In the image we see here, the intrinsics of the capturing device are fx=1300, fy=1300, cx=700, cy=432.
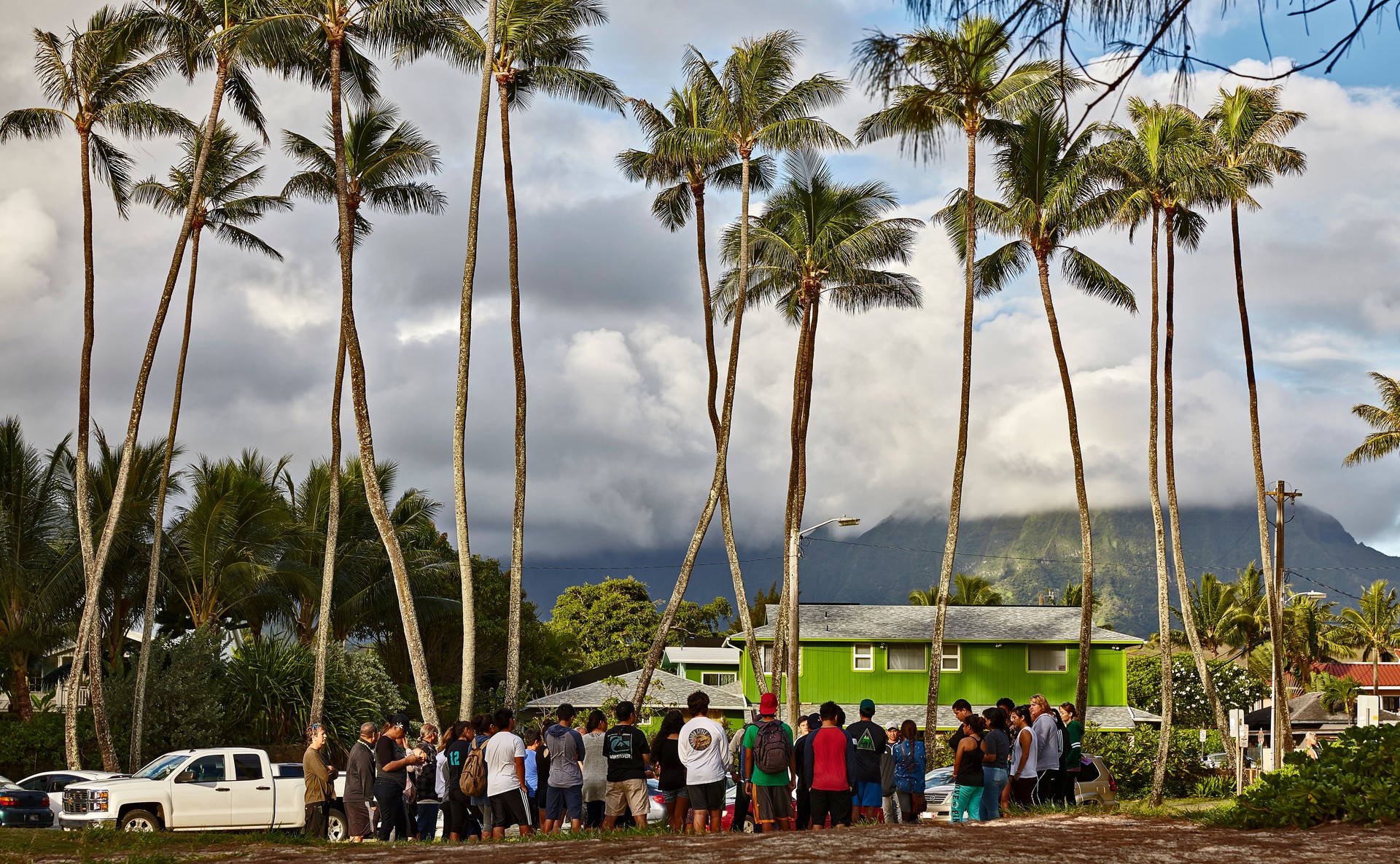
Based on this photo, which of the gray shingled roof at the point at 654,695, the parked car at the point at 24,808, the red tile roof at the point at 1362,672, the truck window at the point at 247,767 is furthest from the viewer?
the red tile roof at the point at 1362,672

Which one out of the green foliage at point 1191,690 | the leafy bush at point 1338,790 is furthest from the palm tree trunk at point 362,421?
the green foliage at point 1191,690

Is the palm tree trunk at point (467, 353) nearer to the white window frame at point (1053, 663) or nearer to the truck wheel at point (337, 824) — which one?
the truck wheel at point (337, 824)

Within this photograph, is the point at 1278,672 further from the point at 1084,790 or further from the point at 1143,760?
the point at 1084,790

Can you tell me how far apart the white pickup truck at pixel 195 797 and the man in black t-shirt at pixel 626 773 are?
572cm

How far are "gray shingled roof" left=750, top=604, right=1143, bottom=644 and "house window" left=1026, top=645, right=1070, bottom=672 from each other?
0.42m

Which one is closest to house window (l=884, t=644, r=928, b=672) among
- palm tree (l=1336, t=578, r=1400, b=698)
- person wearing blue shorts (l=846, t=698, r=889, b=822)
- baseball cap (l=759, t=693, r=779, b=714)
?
person wearing blue shorts (l=846, t=698, r=889, b=822)

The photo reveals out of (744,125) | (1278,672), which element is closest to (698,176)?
(744,125)

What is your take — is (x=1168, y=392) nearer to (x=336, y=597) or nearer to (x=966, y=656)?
(x=966, y=656)

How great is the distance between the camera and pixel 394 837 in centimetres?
1562

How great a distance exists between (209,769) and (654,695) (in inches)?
996

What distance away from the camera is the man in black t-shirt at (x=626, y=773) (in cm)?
1481

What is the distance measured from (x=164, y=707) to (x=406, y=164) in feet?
49.5

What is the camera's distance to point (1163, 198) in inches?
1352

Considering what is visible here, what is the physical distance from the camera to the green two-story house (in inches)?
1788
